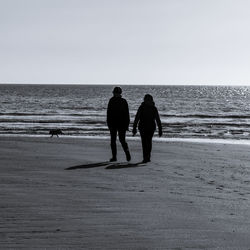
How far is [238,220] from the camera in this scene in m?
6.03

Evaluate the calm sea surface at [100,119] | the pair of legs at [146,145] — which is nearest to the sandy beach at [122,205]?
the pair of legs at [146,145]

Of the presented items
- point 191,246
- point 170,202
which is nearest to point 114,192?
point 170,202

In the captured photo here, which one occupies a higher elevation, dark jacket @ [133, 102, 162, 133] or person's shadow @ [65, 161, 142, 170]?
dark jacket @ [133, 102, 162, 133]

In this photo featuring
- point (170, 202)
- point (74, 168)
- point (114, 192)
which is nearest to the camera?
point (170, 202)

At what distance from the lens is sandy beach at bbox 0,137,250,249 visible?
5035mm

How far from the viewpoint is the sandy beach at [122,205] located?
5035mm

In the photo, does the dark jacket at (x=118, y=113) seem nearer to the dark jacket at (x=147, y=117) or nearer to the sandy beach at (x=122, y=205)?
the dark jacket at (x=147, y=117)

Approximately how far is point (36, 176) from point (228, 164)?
480 cm

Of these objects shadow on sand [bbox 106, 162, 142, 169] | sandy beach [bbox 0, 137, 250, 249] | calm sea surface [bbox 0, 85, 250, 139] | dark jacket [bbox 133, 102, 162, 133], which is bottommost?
calm sea surface [bbox 0, 85, 250, 139]

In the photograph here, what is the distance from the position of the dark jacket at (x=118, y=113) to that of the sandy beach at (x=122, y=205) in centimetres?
92

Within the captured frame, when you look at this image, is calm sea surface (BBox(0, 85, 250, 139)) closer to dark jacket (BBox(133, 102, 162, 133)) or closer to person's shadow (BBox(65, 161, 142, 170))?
dark jacket (BBox(133, 102, 162, 133))

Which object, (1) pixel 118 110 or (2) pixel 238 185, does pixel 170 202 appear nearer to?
(2) pixel 238 185

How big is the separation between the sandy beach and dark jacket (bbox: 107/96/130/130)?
0.92m

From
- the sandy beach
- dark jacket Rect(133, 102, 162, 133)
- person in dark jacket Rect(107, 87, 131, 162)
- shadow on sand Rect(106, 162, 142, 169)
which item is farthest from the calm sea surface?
the sandy beach
